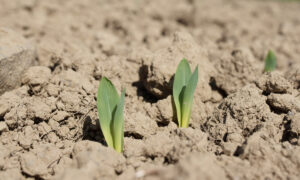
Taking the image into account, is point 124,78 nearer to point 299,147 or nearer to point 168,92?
point 168,92

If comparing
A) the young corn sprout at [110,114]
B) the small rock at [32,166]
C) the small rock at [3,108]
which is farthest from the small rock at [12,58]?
the young corn sprout at [110,114]

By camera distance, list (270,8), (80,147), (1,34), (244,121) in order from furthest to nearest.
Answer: (270,8), (1,34), (244,121), (80,147)

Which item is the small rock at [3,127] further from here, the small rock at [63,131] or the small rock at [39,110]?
the small rock at [63,131]

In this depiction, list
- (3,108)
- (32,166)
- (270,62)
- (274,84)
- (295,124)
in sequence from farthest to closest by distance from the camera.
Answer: (270,62) → (274,84) → (3,108) → (295,124) → (32,166)

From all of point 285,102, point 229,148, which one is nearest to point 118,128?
point 229,148

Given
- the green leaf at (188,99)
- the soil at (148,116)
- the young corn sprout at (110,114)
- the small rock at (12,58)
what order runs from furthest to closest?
the small rock at (12,58) → the green leaf at (188,99) → the young corn sprout at (110,114) → the soil at (148,116)

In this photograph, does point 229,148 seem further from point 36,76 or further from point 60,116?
point 36,76

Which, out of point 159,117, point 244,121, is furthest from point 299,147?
point 159,117
